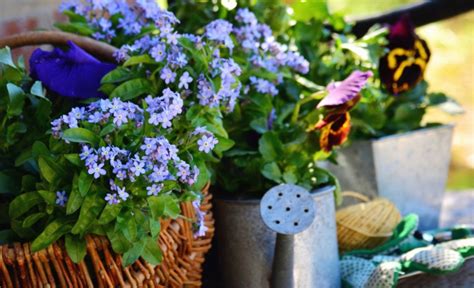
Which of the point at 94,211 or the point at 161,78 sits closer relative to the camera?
the point at 94,211

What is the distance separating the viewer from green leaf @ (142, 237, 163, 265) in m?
1.24

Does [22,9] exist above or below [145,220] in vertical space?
above

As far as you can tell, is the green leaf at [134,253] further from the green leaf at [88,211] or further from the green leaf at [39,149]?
the green leaf at [39,149]

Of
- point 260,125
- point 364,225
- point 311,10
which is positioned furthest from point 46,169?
point 311,10

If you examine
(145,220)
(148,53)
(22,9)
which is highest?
(22,9)

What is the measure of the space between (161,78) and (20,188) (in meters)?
0.29

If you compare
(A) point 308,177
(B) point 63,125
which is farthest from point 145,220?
(A) point 308,177

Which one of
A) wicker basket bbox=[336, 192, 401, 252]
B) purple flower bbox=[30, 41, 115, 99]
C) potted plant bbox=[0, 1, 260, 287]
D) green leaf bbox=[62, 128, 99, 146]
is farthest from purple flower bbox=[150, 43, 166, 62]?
wicker basket bbox=[336, 192, 401, 252]

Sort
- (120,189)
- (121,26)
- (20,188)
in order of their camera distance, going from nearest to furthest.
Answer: (120,189) → (20,188) → (121,26)

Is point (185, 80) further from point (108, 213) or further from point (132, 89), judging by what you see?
point (108, 213)

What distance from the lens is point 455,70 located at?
4848mm

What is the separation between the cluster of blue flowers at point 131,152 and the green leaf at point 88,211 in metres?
0.03

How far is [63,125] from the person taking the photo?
119 centimetres

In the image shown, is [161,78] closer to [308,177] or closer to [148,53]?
[148,53]
